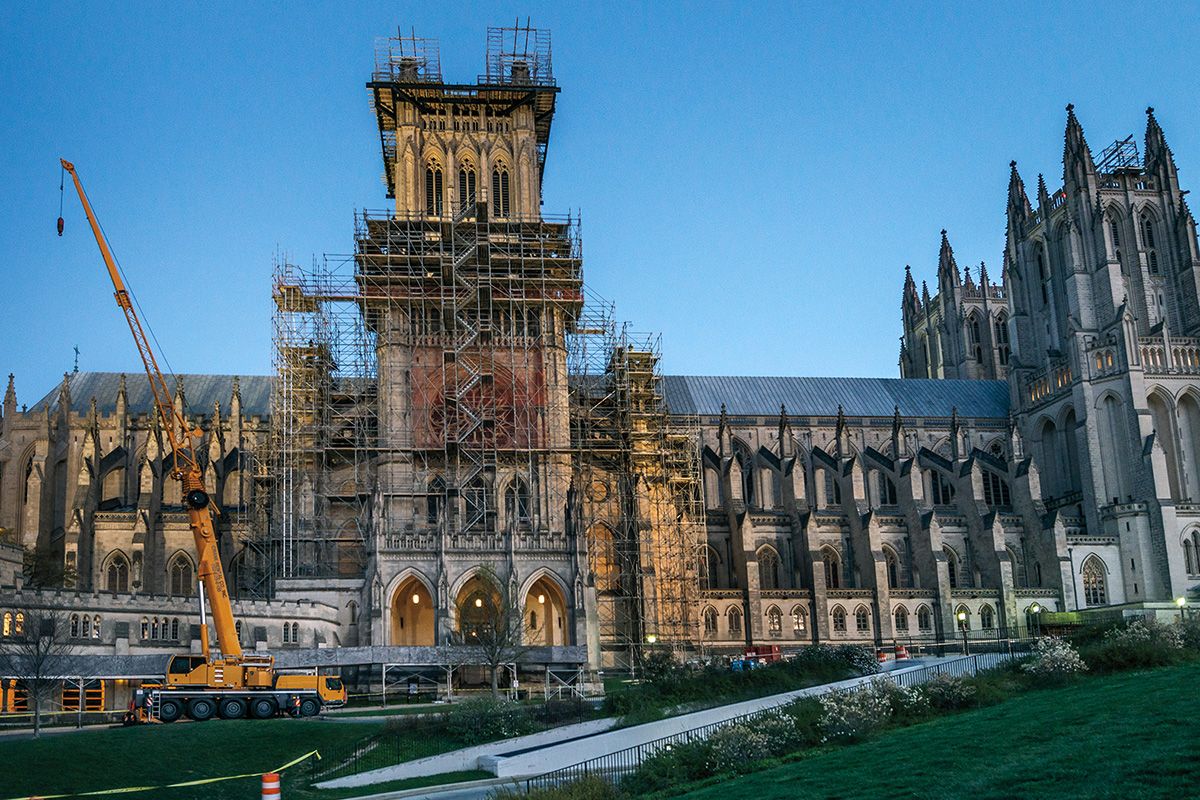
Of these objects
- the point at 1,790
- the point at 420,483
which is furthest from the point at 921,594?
the point at 1,790

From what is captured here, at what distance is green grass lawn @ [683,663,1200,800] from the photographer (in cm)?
1764

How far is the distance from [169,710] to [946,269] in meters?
76.7

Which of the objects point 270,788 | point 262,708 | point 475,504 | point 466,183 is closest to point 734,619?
point 475,504

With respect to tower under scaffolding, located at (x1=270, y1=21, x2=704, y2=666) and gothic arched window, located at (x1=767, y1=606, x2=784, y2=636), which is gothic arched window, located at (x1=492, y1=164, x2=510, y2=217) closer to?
tower under scaffolding, located at (x1=270, y1=21, x2=704, y2=666)

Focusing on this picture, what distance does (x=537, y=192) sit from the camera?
220 feet

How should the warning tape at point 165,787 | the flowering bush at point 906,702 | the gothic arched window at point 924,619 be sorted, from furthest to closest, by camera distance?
the gothic arched window at point 924,619 < the flowering bush at point 906,702 < the warning tape at point 165,787

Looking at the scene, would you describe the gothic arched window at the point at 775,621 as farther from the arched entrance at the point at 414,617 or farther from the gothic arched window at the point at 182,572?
the gothic arched window at the point at 182,572

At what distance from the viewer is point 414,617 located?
183 ft

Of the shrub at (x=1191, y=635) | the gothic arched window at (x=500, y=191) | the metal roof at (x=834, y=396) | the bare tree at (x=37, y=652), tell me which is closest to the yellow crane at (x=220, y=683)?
the bare tree at (x=37, y=652)

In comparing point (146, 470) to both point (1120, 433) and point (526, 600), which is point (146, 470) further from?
point (1120, 433)

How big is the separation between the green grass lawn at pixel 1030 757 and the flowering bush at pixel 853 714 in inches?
24.3

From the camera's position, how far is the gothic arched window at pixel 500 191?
6738cm

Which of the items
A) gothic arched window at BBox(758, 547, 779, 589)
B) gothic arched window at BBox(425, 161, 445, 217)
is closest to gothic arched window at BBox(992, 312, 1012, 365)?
gothic arched window at BBox(758, 547, 779, 589)

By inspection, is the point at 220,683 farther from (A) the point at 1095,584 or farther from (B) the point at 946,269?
(B) the point at 946,269
